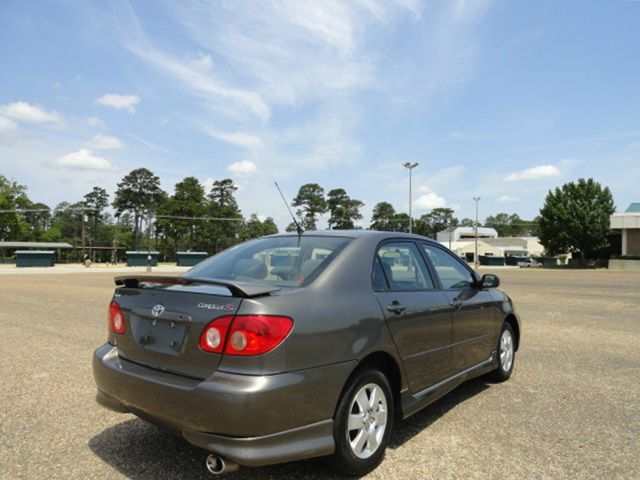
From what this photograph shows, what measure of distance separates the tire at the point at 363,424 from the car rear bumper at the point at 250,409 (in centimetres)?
10

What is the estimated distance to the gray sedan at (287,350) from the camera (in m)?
2.53

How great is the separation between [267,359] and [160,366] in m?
0.75

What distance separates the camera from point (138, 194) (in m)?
Answer: 96.2

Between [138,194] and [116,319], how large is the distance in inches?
3928

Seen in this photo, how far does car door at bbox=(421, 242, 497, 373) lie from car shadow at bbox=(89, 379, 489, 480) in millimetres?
643

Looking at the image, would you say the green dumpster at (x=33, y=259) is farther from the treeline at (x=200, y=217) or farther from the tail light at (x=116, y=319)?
the tail light at (x=116, y=319)

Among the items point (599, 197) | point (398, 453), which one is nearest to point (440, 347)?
point (398, 453)

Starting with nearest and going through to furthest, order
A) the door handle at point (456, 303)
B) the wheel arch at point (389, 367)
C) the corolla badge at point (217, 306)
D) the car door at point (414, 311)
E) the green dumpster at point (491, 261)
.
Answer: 1. the corolla badge at point (217, 306)
2. the wheel arch at point (389, 367)
3. the car door at point (414, 311)
4. the door handle at point (456, 303)
5. the green dumpster at point (491, 261)

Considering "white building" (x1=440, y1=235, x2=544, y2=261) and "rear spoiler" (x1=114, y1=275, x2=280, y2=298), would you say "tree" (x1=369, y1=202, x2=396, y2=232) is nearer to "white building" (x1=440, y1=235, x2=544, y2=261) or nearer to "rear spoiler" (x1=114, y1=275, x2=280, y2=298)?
"white building" (x1=440, y1=235, x2=544, y2=261)

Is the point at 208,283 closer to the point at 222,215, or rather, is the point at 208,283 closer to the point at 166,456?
the point at 166,456

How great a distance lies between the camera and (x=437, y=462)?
→ 3.19 meters

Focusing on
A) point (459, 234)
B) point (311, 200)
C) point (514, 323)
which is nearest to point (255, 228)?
point (311, 200)

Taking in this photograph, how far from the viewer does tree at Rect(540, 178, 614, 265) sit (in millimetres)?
58250

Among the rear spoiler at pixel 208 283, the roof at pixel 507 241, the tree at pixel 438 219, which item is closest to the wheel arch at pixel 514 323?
the rear spoiler at pixel 208 283
